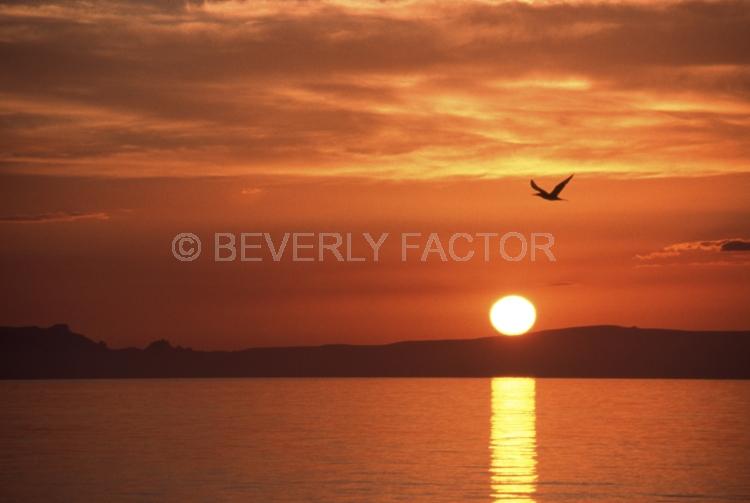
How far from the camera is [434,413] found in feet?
473

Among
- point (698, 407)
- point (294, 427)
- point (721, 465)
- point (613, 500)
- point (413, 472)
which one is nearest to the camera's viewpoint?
point (613, 500)

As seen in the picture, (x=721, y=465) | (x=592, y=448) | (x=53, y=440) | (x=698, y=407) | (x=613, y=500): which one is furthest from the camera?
(x=698, y=407)

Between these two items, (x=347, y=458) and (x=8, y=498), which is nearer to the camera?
(x=8, y=498)

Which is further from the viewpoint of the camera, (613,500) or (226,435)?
(226,435)

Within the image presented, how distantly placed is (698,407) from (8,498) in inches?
4929

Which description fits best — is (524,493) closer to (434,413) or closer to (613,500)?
(613,500)

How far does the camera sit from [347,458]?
3155 inches

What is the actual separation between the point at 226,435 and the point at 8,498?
40594 mm

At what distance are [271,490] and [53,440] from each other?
39.9 m

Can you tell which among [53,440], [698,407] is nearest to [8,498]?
[53,440]

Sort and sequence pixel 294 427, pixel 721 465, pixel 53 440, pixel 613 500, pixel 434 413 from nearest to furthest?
pixel 613 500, pixel 721 465, pixel 53 440, pixel 294 427, pixel 434 413

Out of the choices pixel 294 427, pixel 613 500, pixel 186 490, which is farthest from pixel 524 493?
pixel 294 427

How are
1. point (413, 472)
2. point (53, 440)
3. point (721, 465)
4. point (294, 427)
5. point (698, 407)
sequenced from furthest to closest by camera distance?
point (698, 407) → point (294, 427) → point (53, 440) → point (721, 465) → point (413, 472)

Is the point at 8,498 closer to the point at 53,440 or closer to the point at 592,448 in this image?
the point at 53,440
